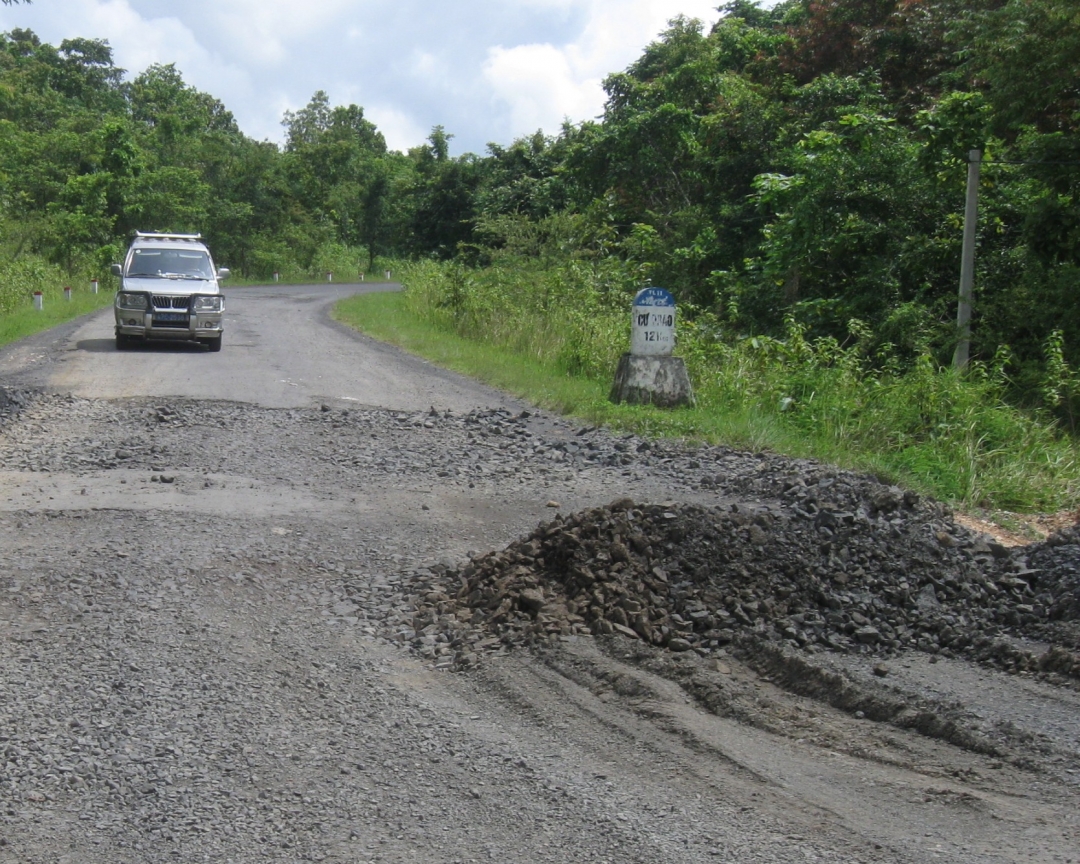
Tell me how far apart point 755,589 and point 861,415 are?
20.6 ft

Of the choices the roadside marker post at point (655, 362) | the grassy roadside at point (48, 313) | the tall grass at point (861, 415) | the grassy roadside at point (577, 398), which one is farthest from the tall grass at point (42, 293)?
the roadside marker post at point (655, 362)

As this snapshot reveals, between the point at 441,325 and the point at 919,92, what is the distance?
11727mm

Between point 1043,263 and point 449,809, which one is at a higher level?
point 1043,263

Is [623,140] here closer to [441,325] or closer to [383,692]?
[441,325]

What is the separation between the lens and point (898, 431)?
1132cm

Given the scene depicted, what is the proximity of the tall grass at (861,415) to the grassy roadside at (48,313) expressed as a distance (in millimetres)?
10428

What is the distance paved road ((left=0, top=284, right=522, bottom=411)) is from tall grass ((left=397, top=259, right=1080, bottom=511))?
2.35 metres

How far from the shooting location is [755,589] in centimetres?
588

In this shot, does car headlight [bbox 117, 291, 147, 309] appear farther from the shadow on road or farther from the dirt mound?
the dirt mound

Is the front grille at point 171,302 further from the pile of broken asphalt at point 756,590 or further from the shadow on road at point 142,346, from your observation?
the pile of broken asphalt at point 756,590

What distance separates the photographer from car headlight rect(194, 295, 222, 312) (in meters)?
18.6

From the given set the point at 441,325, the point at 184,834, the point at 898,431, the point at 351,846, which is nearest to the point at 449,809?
the point at 351,846

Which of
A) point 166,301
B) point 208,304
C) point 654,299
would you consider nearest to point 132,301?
point 166,301

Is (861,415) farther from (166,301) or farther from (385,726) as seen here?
(166,301)
